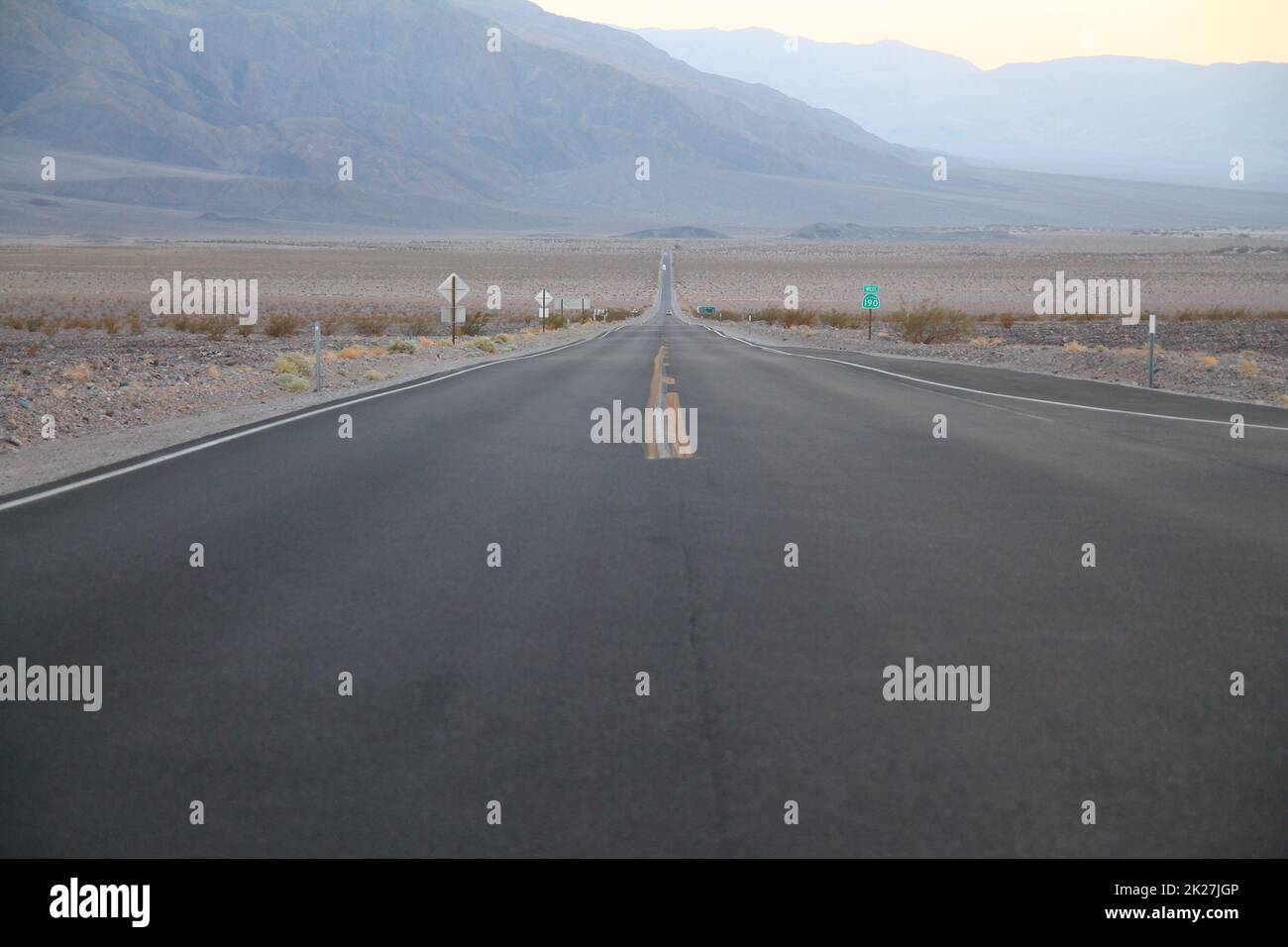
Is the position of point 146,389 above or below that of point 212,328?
below

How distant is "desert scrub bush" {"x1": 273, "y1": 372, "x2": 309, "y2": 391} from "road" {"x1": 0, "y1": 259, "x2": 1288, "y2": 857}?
35.6ft

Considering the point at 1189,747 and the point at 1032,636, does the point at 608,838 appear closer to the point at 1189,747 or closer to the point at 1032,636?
the point at 1189,747

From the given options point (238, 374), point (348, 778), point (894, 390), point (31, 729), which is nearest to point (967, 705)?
point (348, 778)

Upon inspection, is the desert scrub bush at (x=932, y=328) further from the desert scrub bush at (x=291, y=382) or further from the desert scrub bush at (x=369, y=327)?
the desert scrub bush at (x=291, y=382)

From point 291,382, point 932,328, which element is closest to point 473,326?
point 932,328

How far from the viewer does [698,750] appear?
17.2 ft

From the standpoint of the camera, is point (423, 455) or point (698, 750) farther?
point (423, 455)

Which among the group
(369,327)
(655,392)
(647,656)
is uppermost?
(369,327)

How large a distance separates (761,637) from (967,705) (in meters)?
1.28

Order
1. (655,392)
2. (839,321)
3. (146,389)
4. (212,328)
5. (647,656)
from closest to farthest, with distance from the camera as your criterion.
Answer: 1. (647,656)
2. (655,392)
3. (146,389)
4. (212,328)
5. (839,321)

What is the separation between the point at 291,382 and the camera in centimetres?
2398

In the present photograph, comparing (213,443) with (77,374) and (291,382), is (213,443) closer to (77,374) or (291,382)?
(291,382)

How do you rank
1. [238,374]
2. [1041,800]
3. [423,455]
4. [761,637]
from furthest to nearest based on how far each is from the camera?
[238,374]
[423,455]
[761,637]
[1041,800]

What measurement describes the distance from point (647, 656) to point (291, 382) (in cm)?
1882
